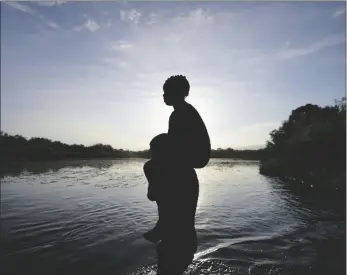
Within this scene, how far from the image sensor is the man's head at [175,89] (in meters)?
3.57

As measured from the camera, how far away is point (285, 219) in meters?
12.1

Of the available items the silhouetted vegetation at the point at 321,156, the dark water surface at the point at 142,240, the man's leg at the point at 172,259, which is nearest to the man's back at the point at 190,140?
the man's leg at the point at 172,259

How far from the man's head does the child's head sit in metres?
0.60

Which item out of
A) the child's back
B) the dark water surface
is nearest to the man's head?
the child's back

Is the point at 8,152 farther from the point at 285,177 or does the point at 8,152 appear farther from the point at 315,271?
the point at 315,271

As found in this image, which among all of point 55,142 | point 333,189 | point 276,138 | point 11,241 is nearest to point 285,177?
point 333,189

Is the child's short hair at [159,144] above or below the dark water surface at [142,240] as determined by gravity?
above

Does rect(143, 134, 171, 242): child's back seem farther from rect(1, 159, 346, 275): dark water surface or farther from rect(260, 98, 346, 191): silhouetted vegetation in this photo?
rect(260, 98, 346, 191): silhouetted vegetation

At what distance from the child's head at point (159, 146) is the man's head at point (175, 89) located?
1.98 feet

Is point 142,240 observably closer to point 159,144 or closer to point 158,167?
Result: point 158,167

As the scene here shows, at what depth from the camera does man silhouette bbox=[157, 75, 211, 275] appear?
10.9 feet

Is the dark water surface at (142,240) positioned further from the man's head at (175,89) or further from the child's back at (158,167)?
the man's head at (175,89)

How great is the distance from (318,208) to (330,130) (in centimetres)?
1536

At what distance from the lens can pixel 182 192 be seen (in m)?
3.36
